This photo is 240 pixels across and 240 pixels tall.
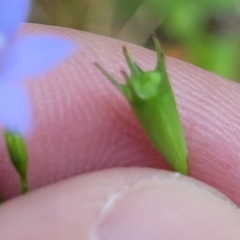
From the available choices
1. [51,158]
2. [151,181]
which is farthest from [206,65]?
[151,181]

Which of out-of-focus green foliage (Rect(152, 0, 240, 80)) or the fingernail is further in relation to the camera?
out-of-focus green foliage (Rect(152, 0, 240, 80))

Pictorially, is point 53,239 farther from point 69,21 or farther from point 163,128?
point 69,21

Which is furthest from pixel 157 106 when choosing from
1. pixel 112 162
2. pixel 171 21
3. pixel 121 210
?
pixel 171 21

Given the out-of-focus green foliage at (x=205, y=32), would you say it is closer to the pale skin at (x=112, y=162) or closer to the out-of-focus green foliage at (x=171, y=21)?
the out-of-focus green foliage at (x=171, y=21)

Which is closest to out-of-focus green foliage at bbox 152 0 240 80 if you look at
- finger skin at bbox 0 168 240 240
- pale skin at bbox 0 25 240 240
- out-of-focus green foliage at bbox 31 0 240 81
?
out-of-focus green foliage at bbox 31 0 240 81

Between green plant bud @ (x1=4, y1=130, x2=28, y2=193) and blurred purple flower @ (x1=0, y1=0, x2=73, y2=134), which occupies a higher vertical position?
blurred purple flower @ (x1=0, y1=0, x2=73, y2=134)

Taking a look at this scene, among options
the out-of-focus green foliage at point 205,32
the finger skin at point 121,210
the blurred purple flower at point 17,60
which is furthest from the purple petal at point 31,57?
the out-of-focus green foliage at point 205,32

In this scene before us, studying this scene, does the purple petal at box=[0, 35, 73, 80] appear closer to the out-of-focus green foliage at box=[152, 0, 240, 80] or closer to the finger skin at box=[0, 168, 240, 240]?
the finger skin at box=[0, 168, 240, 240]
